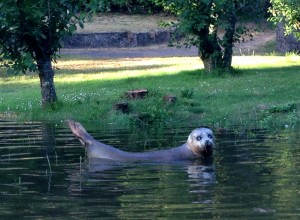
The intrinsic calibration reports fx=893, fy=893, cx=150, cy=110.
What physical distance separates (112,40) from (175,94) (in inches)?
934

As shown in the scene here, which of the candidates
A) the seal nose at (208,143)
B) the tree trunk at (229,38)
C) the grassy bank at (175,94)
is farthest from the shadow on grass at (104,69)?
the seal nose at (208,143)

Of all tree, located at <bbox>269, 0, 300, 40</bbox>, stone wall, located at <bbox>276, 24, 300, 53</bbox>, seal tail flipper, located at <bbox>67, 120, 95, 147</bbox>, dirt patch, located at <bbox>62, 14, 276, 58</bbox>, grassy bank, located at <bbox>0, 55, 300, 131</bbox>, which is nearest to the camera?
seal tail flipper, located at <bbox>67, 120, 95, 147</bbox>

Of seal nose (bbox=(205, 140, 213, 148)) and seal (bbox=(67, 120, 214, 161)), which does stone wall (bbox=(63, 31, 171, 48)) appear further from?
seal nose (bbox=(205, 140, 213, 148))

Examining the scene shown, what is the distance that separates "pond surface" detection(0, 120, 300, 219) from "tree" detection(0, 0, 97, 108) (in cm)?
522

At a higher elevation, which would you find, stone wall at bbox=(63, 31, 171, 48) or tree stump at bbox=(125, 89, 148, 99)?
tree stump at bbox=(125, 89, 148, 99)

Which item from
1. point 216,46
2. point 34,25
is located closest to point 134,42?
point 216,46

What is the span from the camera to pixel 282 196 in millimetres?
10977

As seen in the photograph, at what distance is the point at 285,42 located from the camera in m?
41.8

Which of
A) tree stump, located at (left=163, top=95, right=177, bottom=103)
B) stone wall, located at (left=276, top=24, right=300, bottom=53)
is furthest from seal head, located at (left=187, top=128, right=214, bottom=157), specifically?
stone wall, located at (left=276, top=24, right=300, bottom=53)

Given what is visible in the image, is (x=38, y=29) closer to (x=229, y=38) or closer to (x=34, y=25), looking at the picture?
(x=34, y=25)

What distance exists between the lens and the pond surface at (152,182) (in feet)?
33.6

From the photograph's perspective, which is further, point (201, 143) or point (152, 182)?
point (201, 143)

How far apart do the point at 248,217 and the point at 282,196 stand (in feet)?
4.62

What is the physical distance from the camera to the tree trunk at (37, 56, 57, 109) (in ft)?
80.1
